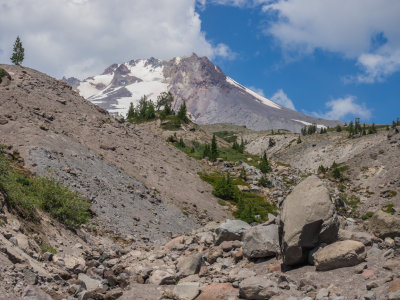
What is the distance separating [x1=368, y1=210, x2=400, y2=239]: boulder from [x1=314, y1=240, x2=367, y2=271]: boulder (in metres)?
2.13

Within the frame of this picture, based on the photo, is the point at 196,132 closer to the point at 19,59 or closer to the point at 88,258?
the point at 19,59

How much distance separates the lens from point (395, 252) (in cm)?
1070

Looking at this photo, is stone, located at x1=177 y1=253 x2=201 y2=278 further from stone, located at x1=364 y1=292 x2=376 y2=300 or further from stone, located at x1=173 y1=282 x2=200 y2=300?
stone, located at x1=364 y1=292 x2=376 y2=300

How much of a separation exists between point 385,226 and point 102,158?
91.9 feet

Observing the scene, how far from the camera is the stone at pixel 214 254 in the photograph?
1580 cm

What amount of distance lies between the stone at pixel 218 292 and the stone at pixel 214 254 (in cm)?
320

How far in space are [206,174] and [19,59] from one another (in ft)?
164

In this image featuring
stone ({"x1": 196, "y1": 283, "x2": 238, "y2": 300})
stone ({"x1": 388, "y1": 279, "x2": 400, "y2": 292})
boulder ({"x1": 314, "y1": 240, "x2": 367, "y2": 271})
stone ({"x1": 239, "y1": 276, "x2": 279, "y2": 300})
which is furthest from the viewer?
stone ({"x1": 196, "y1": 283, "x2": 238, "y2": 300})

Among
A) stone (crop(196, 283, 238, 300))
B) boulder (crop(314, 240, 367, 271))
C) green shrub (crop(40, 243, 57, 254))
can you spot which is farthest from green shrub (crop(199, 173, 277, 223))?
boulder (crop(314, 240, 367, 271))

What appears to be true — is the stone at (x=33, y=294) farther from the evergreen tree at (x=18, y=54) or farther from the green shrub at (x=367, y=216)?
the evergreen tree at (x=18, y=54)

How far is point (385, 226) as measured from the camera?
42.2 feet

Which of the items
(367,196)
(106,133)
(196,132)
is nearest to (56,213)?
(106,133)

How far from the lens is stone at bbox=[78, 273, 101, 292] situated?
13.2m

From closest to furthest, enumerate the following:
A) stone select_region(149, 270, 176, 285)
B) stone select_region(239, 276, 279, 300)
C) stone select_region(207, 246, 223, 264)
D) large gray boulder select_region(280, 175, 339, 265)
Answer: stone select_region(239, 276, 279, 300)
large gray boulder select_region(280, 175, 339, 265)
stone select_region(149, 270, 176, 285)
stone select_region(207, 246, 223, 264)
